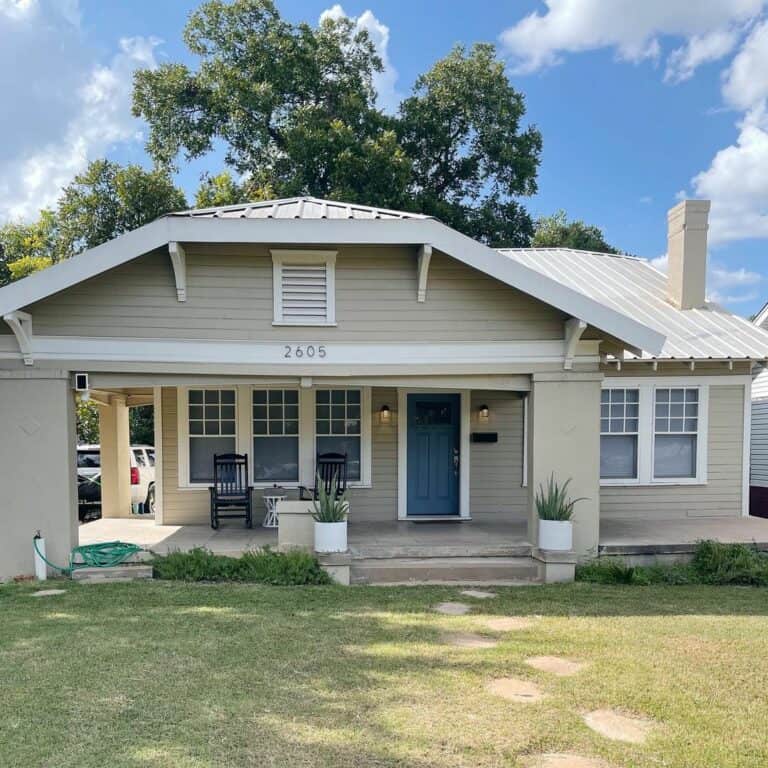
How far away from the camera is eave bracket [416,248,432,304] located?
22.3ft

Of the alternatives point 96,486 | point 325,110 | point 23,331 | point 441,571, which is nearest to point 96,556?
point 23,331

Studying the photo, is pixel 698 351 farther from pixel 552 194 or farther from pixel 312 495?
pixel 552 194

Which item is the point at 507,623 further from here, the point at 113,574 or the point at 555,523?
the point at 113,574

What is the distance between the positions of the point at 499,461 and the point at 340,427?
251 centimetres

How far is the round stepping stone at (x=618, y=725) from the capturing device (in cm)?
347

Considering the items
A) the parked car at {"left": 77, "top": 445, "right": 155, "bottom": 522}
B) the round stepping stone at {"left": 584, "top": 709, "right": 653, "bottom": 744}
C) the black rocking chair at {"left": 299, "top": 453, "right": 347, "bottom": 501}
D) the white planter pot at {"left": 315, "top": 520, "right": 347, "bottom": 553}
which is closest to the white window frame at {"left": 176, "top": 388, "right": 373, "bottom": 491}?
the black rocking chair at {"left": 299, "top": 453, "right": 347, "bottom": 501}

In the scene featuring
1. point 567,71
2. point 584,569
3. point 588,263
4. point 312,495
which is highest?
point 567,71

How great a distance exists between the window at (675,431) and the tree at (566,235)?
1354cm

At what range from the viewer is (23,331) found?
6695 millimetres

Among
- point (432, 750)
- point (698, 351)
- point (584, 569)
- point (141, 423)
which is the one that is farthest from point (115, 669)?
point (141, 423)

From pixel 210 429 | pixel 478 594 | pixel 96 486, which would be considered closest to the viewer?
pixel 478 594

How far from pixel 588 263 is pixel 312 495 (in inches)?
284

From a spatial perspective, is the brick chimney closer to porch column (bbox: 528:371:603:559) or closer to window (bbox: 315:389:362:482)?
porch column (bbox: 528:371:603:559)

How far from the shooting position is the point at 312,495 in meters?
8.76
